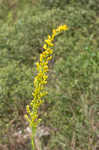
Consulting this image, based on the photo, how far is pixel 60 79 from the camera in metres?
2.98

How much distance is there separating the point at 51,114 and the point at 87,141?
54 cm

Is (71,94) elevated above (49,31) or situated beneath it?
situated beneath

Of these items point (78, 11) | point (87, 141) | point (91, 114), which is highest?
point (78, 11)

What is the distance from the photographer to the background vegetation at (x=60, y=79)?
8.77ft

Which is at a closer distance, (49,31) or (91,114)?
(91,114)

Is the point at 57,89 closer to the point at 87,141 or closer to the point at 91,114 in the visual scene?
the point at 91,114

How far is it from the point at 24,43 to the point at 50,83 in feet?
2.35

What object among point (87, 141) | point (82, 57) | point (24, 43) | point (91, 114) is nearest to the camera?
point (87, 141)

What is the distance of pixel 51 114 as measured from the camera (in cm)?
287

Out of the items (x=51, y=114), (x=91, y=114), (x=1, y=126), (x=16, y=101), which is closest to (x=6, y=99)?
(x=16, y=101)

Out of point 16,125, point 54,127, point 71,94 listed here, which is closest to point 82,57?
point 71,94

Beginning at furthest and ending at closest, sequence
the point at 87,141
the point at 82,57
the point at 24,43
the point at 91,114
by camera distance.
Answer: the point at 24,43
the point at 82,57
the point at 91,114
the point at 87,141

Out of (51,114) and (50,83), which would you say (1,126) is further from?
(50,83)

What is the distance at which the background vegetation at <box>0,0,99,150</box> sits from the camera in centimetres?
267
